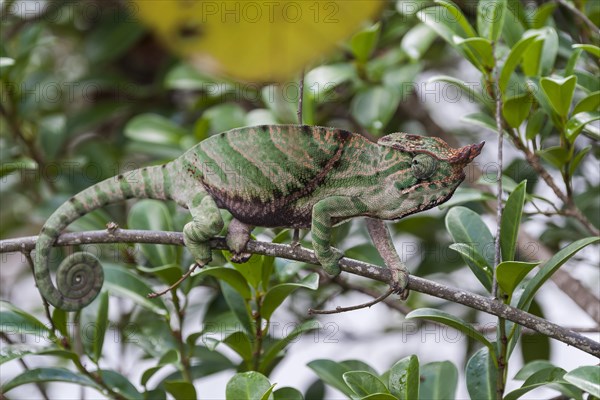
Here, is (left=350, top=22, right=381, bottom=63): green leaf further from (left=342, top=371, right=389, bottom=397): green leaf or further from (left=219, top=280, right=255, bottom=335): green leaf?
(left=342, top=371, right=389, bottom=397): green leaf

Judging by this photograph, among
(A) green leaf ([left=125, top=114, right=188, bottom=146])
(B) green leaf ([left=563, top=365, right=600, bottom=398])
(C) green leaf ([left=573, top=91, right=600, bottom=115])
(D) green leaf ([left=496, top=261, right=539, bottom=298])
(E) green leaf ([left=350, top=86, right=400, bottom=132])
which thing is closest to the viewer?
(B) green leaf ([left=563, top=365, right=600, bottom=398])

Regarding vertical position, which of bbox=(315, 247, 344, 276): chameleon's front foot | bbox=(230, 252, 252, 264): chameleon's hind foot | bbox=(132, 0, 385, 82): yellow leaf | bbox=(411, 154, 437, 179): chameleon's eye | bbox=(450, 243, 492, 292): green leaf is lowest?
bbox=(450, 243, 492, 292): green leaf

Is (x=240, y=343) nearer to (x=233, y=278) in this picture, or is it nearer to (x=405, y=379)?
(x=233, y=278)

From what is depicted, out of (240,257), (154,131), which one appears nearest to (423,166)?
(240,257)

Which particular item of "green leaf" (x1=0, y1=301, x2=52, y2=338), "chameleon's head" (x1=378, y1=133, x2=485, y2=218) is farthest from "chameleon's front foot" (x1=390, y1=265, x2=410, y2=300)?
"green leaf" (x1=0, y1=301, x2=52, y2=338)

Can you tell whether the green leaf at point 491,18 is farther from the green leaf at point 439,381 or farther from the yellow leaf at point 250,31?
the yellow leaf at point 250,31

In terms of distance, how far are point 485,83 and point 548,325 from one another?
724 millimetres

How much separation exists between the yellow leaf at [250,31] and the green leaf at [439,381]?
52.9 inches

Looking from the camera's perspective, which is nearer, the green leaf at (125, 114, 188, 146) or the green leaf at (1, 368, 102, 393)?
the green leaf at (1, 368, 102, 393)

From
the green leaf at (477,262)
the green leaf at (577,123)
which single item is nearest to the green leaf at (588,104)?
the green leaf at (577,123)

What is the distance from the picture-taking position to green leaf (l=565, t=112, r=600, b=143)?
5.34ft

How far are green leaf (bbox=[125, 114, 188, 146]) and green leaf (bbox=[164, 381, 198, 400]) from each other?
0.98 m

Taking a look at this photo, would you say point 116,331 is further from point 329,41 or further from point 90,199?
point 329,41

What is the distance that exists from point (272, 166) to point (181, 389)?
0.57 metres
